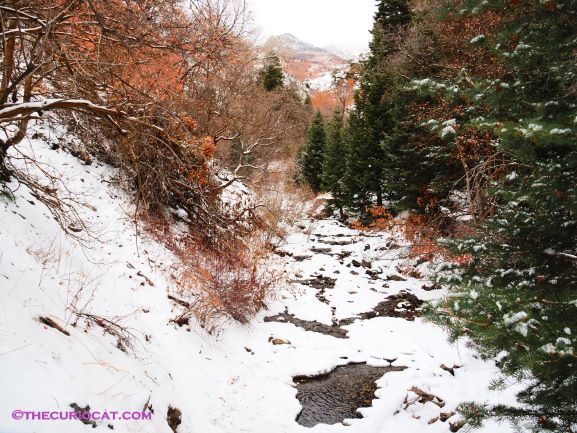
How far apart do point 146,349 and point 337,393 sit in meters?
3.22

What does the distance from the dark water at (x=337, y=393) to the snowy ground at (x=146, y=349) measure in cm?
17

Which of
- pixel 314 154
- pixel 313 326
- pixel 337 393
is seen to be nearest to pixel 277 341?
pixel 313 326

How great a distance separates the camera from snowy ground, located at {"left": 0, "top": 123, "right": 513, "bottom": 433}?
3.05 metres

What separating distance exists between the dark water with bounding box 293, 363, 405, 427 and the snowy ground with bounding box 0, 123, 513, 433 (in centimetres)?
17

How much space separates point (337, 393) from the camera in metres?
5.99

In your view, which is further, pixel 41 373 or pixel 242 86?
pixel 242 86

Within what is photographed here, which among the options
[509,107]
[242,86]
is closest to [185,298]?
[509,107]

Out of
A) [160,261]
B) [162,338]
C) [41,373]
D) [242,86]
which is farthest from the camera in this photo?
[242,86]

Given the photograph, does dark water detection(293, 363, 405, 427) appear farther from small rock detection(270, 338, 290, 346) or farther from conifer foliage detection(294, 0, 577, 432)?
conifer foliage detection(294, 0, 577, 432)

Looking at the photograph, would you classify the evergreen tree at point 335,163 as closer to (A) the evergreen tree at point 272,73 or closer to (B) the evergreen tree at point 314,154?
(B) the evergreen tree at point 314,154

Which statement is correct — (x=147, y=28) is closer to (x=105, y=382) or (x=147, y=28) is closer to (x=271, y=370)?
(x=105, y=382)

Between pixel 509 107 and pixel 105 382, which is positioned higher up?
pixel 509 107

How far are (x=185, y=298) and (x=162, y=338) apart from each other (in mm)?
1624

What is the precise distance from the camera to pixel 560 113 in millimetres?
2830
